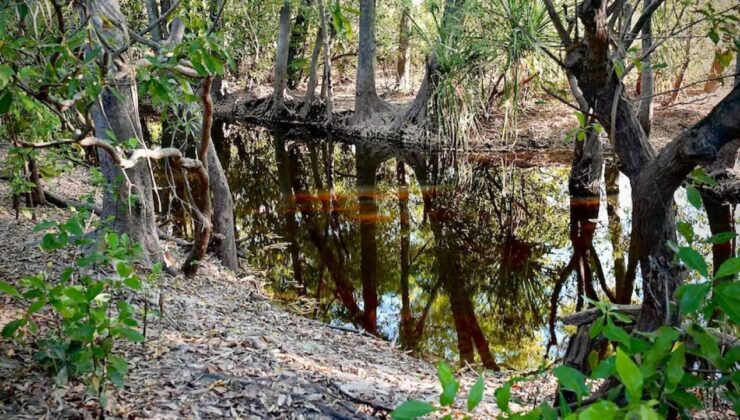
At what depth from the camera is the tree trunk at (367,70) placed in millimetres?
18234

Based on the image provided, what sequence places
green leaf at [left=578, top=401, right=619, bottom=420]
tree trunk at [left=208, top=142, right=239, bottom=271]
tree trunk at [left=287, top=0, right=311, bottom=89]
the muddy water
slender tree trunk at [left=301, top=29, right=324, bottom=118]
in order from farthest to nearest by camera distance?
tree trunk at [left=287, top=0, right=311, bottom=89] < slender tree trunk at [left=301, top=29, right=324, bottom=118] < the muddy water < tree trunk at [left=208, top=142, right=239, bottom=271] < green leaf at [left=578, top=401, right=619, bottom=420]

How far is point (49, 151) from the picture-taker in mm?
6070

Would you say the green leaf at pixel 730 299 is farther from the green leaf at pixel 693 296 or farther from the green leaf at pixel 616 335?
the green leaf at pixel 616 335

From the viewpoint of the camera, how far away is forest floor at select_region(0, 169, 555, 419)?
111 inches

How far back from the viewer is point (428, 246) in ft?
30.3

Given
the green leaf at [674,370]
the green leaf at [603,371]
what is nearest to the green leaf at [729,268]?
the green leaf at [674,370]

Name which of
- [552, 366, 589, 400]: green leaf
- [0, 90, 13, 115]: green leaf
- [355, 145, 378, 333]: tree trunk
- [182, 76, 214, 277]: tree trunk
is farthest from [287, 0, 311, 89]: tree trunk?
[552, 366, 589, 400]: green leaf

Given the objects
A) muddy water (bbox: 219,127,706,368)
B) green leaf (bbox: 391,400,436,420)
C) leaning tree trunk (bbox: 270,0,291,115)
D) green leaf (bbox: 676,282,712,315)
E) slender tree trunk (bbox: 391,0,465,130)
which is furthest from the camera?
leaning tree trunk (bbox: 270,0,291,115)

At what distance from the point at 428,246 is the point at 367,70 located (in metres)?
10.3

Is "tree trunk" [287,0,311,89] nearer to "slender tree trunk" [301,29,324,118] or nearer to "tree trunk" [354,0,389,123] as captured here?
"slender tree trunk" [301,29,324,118]

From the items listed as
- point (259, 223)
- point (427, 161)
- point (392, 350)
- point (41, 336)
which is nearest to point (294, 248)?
point (259, 223)

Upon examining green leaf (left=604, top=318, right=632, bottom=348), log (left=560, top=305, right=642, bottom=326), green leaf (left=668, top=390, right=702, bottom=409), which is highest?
green leaf (left=604, top=318, right=632, bottom=348)

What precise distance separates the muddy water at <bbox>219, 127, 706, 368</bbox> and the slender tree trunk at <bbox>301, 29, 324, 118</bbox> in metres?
5.34

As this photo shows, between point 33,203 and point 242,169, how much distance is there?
7.58 meters
